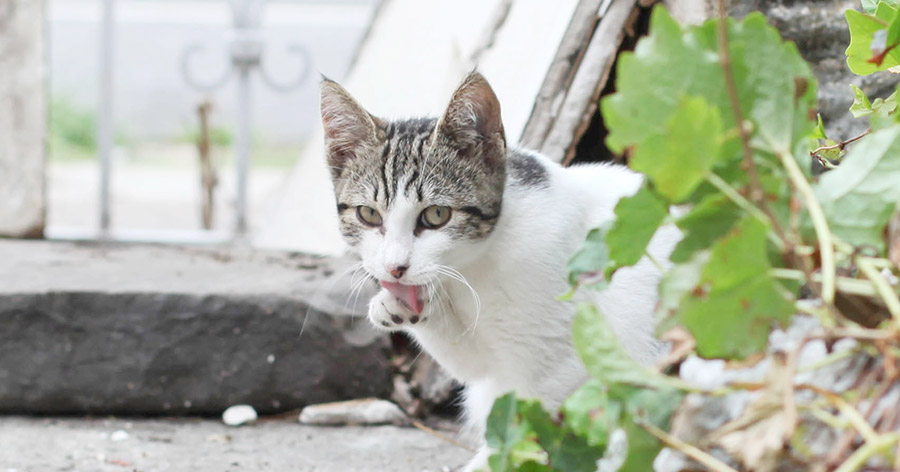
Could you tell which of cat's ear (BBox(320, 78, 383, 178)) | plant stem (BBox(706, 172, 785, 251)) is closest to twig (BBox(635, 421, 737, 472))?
plant stem (BBox(706, 172, 785, 251))

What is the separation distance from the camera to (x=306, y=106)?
851cm

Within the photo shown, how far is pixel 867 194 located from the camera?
34.0 inches

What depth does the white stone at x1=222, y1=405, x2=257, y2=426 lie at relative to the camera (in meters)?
2.38

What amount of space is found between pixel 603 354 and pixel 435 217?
2.83ft

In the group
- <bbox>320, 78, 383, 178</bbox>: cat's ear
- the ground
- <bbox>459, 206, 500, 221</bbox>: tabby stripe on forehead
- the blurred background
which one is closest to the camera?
<bbox>459, 206, 500, 221</bbox>: tabby stripe on forehead

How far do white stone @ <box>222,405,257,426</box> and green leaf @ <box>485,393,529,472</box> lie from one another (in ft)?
4.82

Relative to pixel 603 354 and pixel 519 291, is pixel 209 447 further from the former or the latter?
pixel 603 354

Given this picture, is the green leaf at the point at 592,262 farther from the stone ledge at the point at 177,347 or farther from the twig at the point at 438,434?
the stone ledge at the point at 177,347

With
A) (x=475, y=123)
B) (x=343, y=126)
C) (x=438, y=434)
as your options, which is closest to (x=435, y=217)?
(x=475, y=123)

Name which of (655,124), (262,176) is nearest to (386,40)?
(655,124)

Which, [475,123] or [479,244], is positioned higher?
[475,123]

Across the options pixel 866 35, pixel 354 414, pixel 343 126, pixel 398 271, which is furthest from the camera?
pixel 354 414

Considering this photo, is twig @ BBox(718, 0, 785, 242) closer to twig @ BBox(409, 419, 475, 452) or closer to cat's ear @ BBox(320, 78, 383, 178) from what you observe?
cat's ear @ BBox(320, 78, 383, 178)

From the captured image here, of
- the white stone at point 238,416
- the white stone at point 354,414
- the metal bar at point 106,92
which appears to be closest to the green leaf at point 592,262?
the white stone at point 354,414
